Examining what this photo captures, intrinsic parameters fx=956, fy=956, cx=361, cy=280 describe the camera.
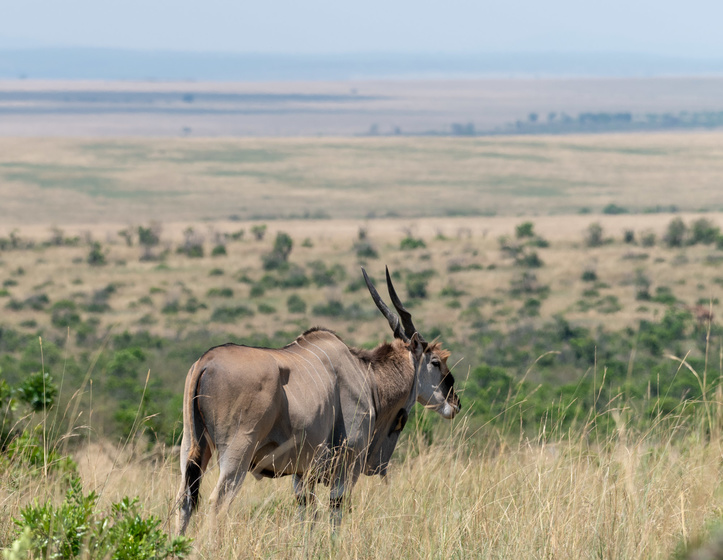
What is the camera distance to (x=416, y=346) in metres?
5.54

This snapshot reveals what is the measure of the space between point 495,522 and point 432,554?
0.46m

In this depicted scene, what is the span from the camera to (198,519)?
4219 millimetres

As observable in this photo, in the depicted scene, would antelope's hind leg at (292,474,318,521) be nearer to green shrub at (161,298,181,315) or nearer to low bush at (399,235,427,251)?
green shrub at (161,298,181,315)

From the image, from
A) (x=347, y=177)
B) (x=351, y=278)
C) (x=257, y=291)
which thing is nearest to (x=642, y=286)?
(x=351, y=278)

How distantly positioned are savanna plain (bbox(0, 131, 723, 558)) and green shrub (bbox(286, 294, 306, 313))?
0.53 feet

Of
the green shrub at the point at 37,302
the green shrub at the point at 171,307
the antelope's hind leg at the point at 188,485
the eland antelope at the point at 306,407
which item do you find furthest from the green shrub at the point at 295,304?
the antelope's hind leg at the point at 188,485

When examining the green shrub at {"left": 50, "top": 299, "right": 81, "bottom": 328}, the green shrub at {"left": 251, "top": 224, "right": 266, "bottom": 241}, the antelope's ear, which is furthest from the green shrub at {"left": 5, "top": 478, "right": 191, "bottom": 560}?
the green shrub at {"left": 251, "top": 224, "right": 266, "bottom": 241}

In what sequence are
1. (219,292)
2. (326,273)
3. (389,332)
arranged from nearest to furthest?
(389,332) → (219,292) → (326,273)

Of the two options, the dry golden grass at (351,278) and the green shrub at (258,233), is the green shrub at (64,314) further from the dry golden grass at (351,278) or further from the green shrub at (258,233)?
the green shrub at (258,233)

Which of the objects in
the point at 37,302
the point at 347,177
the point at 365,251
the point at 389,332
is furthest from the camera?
the point at 347,177

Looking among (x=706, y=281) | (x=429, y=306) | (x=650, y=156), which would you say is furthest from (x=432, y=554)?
(x=650, y=156)

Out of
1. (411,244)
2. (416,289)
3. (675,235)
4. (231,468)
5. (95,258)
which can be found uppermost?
(231,468)

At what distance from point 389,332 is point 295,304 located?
7.35 metres

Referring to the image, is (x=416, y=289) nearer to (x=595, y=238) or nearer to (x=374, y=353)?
(x=595, y=238)
